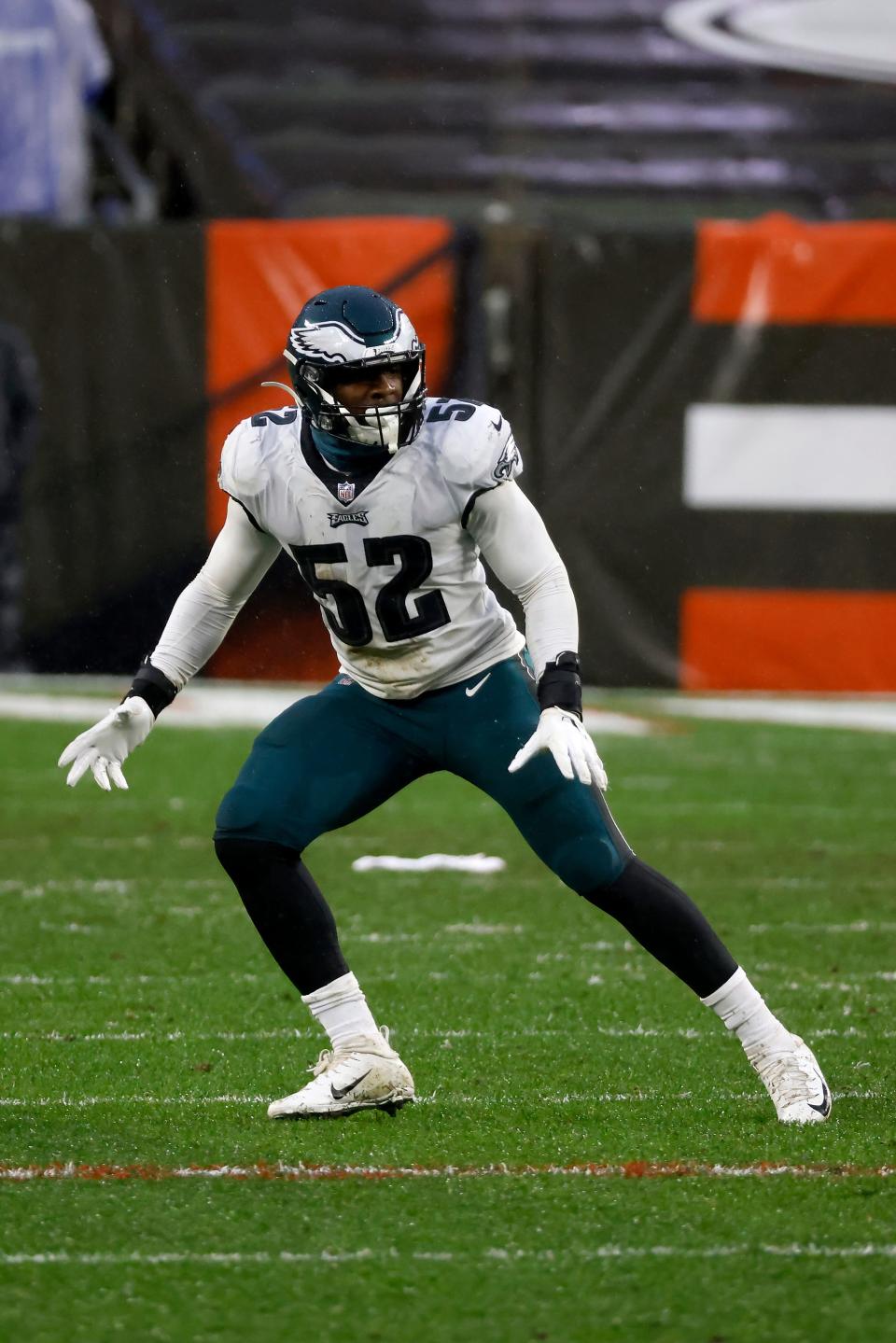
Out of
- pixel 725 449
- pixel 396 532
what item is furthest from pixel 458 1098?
pixel 725 449

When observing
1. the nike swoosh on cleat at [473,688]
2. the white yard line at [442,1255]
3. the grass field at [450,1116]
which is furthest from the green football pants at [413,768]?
the white yard line at [442,1255]

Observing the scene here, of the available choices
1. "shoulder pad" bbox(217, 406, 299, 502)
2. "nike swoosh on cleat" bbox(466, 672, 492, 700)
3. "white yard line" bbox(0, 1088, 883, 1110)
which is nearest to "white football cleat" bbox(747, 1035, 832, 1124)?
"white yard line" bbox(0, 1088, 883, 1110)

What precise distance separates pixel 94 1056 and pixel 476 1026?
A: 33.4 inches

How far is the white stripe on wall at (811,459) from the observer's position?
11.4m

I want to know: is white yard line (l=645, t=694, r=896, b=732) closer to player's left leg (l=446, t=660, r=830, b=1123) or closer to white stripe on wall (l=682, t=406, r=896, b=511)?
white stripe on wall (l=682, t=406, r=896, b=511)

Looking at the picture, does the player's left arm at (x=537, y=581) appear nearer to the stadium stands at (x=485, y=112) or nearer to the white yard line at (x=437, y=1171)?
the white yard line at (x=437, y=1171)

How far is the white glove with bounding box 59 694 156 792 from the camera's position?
13.6ft

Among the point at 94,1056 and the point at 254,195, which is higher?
the point at 94,1056

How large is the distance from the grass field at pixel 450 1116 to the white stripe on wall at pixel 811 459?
4.05 metres

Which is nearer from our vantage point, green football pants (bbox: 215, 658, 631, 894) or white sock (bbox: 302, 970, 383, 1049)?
green football pants (bbox: 215, 658, 631, 894)

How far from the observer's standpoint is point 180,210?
46.2ft

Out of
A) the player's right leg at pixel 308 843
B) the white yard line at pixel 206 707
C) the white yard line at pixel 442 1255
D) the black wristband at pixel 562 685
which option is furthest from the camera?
the white yard line at pixel 206 707

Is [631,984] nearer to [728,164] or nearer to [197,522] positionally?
[197,522]

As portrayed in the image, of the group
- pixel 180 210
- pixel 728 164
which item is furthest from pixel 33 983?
pixel 728 164
